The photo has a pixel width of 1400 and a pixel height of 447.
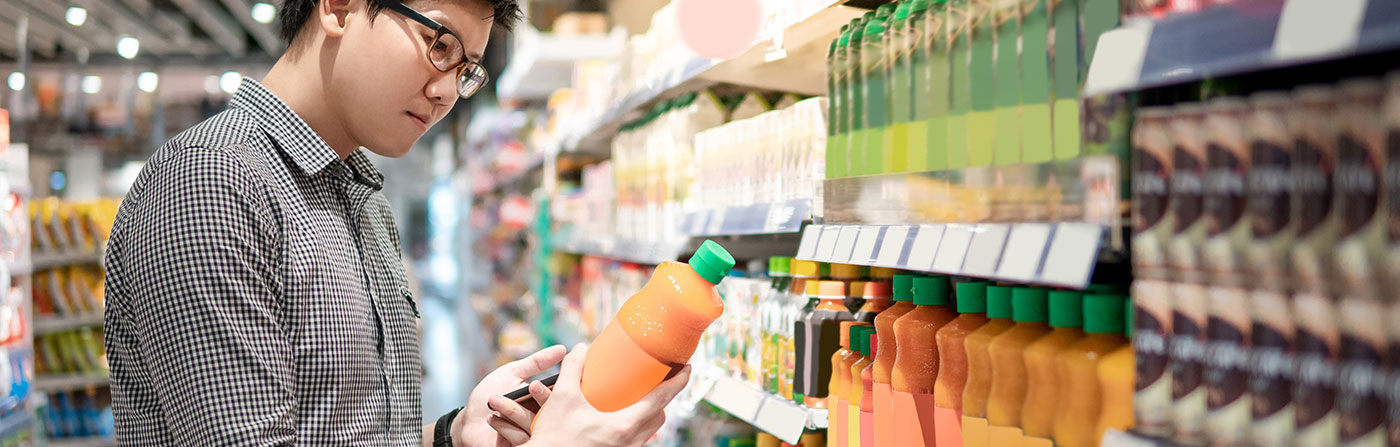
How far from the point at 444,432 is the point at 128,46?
379 inches

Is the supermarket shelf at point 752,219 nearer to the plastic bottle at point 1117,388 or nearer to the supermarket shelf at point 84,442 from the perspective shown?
the plastic bottle at point 1117,388

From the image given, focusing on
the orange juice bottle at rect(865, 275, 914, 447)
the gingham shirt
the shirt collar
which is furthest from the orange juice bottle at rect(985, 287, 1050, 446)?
the shirt collar

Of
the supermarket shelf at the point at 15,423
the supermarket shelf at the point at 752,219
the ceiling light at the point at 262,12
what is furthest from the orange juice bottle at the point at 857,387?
the ceiling light at the point at 262,12

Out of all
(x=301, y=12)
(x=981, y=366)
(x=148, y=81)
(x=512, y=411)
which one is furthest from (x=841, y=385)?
(x=148, y=81)

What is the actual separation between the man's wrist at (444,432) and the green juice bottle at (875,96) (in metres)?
0.84

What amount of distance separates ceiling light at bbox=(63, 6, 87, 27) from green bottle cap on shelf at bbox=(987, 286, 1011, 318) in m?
8.52

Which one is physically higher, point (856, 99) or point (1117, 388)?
point (856, 99)

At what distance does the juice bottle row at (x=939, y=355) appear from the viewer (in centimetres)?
97

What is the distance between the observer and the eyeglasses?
133cm

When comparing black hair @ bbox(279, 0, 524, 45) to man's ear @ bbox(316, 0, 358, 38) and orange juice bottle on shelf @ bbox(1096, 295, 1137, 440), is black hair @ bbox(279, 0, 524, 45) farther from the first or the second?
orange juice bottle on shelf @ bbox(1096, 295, 1137, 440)

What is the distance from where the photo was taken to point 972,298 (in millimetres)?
1218

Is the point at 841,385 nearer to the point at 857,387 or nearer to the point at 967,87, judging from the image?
the point at 857,387

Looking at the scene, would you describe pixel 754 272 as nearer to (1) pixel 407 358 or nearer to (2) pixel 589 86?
(1) pixel 407 358

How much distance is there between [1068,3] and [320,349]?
1.00m
